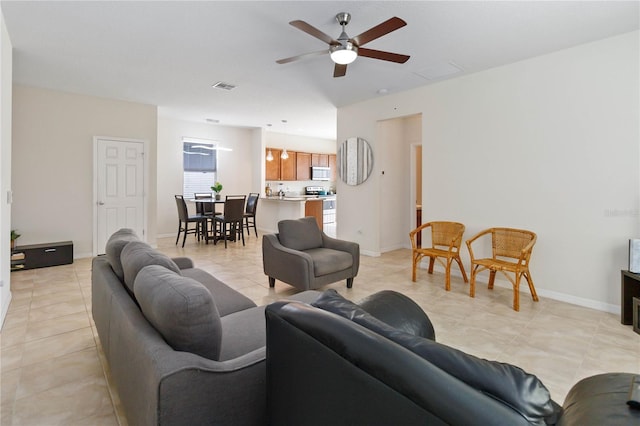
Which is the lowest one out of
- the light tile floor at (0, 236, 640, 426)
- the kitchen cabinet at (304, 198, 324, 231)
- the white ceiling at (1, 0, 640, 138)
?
the light tile floor at (0, 236, 640, 426)

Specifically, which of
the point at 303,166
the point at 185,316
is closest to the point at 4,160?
the point at 185,316

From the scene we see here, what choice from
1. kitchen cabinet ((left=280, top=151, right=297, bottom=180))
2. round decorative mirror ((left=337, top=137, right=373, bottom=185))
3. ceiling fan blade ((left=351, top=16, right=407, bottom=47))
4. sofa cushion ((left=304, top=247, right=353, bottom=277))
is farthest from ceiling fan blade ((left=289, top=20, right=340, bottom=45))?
kitchen cabinet ((left=280, top=151, right=297, bottom=180))

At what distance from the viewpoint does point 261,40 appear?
3316 millimetres

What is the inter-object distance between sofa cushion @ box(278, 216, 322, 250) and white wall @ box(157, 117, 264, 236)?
4.83 meters

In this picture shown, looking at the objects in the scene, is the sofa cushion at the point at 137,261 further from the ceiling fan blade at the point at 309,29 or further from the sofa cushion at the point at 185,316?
the ceiling fan blade at the point at 309,29

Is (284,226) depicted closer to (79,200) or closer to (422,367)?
(422,367)

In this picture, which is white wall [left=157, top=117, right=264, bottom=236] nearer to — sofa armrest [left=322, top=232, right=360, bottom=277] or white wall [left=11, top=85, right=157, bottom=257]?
white wall [left=11, top=85, right=157, bottom=257]

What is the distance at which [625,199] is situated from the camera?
3145mm

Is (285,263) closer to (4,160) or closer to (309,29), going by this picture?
(309,29)

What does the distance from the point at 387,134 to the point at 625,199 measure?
3.43 m

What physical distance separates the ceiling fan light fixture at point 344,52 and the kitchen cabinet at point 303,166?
6602mm

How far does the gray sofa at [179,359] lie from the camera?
1049mm

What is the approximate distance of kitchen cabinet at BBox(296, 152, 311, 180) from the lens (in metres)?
9.45

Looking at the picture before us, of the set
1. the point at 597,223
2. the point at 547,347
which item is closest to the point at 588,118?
the point at 597,223
